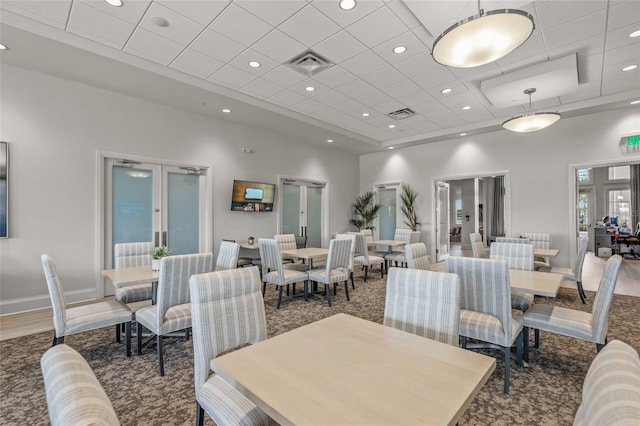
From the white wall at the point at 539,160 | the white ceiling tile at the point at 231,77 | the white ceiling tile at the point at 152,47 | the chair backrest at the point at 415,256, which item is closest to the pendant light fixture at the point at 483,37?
the chair backrest at the point at 415,256

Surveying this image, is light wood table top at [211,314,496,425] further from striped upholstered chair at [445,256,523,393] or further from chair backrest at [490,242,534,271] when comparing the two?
chair backrest at [490,242,534,271]

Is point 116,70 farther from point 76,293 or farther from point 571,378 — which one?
point 571,378

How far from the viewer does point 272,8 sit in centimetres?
302

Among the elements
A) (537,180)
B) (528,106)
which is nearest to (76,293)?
(528,106)

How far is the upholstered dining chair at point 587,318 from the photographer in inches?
86.7

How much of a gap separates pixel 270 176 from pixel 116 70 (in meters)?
3.57

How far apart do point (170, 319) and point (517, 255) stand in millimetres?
3870

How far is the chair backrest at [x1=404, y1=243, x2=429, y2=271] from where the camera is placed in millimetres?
3365

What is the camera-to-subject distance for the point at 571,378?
246cm

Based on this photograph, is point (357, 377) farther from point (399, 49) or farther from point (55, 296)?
point (399, 49)

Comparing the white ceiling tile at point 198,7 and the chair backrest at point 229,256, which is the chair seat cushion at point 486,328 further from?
the white ceiling tile at point 198,7

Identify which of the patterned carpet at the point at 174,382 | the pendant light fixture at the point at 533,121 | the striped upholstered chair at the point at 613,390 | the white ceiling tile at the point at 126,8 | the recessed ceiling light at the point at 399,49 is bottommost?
the patterned carpet at the point at 174,382

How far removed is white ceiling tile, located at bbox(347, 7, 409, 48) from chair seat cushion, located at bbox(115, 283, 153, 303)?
3752 mm

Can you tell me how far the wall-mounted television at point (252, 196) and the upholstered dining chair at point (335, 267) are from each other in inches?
100
